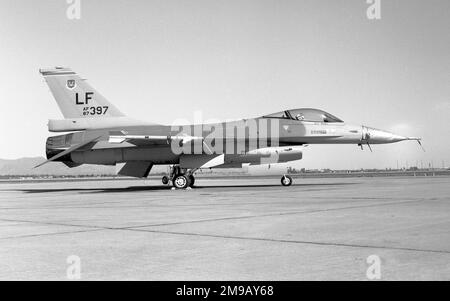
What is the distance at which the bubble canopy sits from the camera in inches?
829

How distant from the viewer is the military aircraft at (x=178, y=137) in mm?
21031

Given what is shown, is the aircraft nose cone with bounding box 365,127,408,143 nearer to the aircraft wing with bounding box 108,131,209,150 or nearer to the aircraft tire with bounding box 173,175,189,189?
the aircraft wing with bounding box 108,131,209,150

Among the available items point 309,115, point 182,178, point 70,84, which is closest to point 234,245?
point 309,115

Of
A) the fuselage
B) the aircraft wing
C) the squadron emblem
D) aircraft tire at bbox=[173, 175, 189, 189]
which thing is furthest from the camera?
aircraft tire at bbox=[173, 175, 189, 189]

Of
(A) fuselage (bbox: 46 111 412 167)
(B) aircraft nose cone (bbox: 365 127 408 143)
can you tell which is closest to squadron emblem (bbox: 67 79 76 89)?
(A) fuselage (bbox: 46 111 412 167)

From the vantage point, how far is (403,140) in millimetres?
21562

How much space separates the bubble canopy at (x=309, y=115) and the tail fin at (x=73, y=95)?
786cm

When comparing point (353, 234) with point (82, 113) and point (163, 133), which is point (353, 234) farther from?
point (82, 113)

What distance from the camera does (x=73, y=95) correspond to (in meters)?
21.5

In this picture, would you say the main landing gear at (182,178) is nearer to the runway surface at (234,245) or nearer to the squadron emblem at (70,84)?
the squadron emblem at (70,84)

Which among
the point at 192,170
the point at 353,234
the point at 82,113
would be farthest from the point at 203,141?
the point at 353,234

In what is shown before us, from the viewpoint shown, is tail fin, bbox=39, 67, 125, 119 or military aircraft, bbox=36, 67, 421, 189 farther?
tail fin, bbox=39, 67, 125, 119

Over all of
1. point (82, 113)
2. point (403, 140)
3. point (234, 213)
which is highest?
point (82, 113)
